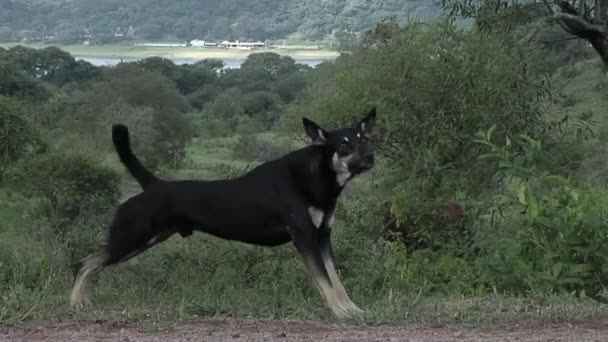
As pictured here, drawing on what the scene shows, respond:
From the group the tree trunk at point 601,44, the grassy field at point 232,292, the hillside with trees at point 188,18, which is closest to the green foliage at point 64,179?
the hillside with trees at point 188,18

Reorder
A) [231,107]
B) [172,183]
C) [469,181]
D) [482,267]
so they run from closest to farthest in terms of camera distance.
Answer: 1. [172,183]
2. [482,267]
3. [469,181]
4. [231,107]

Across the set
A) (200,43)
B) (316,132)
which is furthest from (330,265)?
(200,43)

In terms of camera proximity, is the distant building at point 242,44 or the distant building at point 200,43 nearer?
the distant building at point 242,44

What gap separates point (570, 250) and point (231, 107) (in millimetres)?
58202

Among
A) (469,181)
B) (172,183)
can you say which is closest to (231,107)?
(469,181)

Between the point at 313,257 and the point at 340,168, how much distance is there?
2.04 feet

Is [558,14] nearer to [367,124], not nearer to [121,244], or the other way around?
[367,124]

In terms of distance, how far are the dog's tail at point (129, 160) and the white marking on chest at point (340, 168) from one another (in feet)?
4.14

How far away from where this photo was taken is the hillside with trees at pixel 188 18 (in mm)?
44250

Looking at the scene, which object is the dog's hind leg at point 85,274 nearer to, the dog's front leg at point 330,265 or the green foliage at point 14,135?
the dog's front leg at point 330,265

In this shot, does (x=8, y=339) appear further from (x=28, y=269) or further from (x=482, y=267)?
(x=482, y=267)

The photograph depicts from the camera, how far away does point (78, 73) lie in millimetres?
74312

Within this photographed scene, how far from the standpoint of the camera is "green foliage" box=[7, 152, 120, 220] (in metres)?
32.5

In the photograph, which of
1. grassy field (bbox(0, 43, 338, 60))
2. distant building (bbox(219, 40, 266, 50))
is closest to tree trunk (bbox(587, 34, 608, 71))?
distant building (bbox(219, 40, 266, 50))
